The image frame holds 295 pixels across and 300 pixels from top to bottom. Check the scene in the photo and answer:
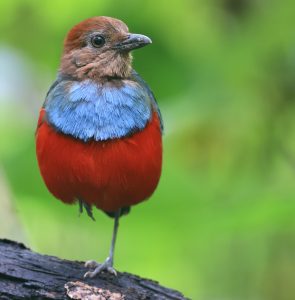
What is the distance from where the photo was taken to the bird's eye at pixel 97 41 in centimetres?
661

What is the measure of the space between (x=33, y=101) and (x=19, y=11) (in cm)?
139

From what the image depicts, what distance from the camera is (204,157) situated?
24.3 ft

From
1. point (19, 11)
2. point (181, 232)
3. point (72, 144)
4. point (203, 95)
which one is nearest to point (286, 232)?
point (181, 232)

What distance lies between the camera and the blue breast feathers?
20.3 ft

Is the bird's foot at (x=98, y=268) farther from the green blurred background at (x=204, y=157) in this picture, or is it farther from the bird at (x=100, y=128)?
the green blurred background at (x=204, y=157)

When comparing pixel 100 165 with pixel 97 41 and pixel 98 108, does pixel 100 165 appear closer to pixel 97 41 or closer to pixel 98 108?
pixel 98 108

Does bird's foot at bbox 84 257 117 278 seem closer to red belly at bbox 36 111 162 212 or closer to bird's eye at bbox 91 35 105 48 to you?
red belly at bbox 36 111 162 212

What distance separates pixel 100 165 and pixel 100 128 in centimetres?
26

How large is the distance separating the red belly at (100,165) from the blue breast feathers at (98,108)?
2.4 inches

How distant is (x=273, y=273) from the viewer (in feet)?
24.6

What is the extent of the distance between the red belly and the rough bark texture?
51cm

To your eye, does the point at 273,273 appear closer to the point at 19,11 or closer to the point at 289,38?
the point at 289,38

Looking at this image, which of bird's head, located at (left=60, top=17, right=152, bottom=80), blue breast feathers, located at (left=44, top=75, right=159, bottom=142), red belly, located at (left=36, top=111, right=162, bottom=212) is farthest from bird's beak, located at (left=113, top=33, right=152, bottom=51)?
red belly, located at (left=36, top=111, right=162, bottom=212)

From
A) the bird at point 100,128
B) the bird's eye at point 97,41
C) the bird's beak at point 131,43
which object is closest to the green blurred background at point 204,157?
the bird at point 100,128
